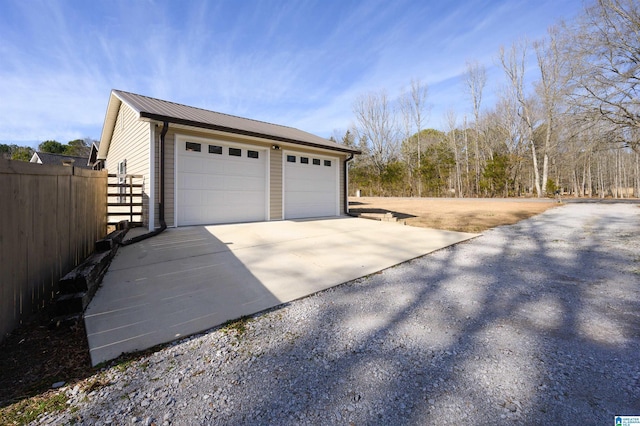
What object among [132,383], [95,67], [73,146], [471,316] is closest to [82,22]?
[95,67]

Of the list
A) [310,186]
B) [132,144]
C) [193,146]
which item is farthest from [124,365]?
[132,144]

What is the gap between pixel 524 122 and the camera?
77.1ft

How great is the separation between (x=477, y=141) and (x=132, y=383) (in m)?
29.5

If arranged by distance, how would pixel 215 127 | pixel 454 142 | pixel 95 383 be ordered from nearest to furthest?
pixel 95 383, pixel 215 127, pixel 454 142

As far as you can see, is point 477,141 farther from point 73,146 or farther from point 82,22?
point 73,146

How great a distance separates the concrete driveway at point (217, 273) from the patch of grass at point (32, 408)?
0.32m

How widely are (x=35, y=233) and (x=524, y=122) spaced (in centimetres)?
3010

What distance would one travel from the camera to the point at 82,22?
775cm

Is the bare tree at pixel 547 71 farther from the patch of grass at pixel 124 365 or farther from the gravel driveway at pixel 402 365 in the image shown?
the patch of grass at pixel 124 365

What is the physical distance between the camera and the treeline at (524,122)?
43.7ft

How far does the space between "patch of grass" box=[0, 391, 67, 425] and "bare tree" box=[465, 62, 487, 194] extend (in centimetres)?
2790

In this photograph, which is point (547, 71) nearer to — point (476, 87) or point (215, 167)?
point (476, 87)

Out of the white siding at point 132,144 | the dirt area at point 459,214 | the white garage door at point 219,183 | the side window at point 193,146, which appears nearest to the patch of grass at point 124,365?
the white garage door at point 219,183

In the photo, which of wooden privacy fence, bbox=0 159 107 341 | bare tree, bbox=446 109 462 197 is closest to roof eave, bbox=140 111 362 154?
wooden privacy fence, bbox=0 159 107 341
